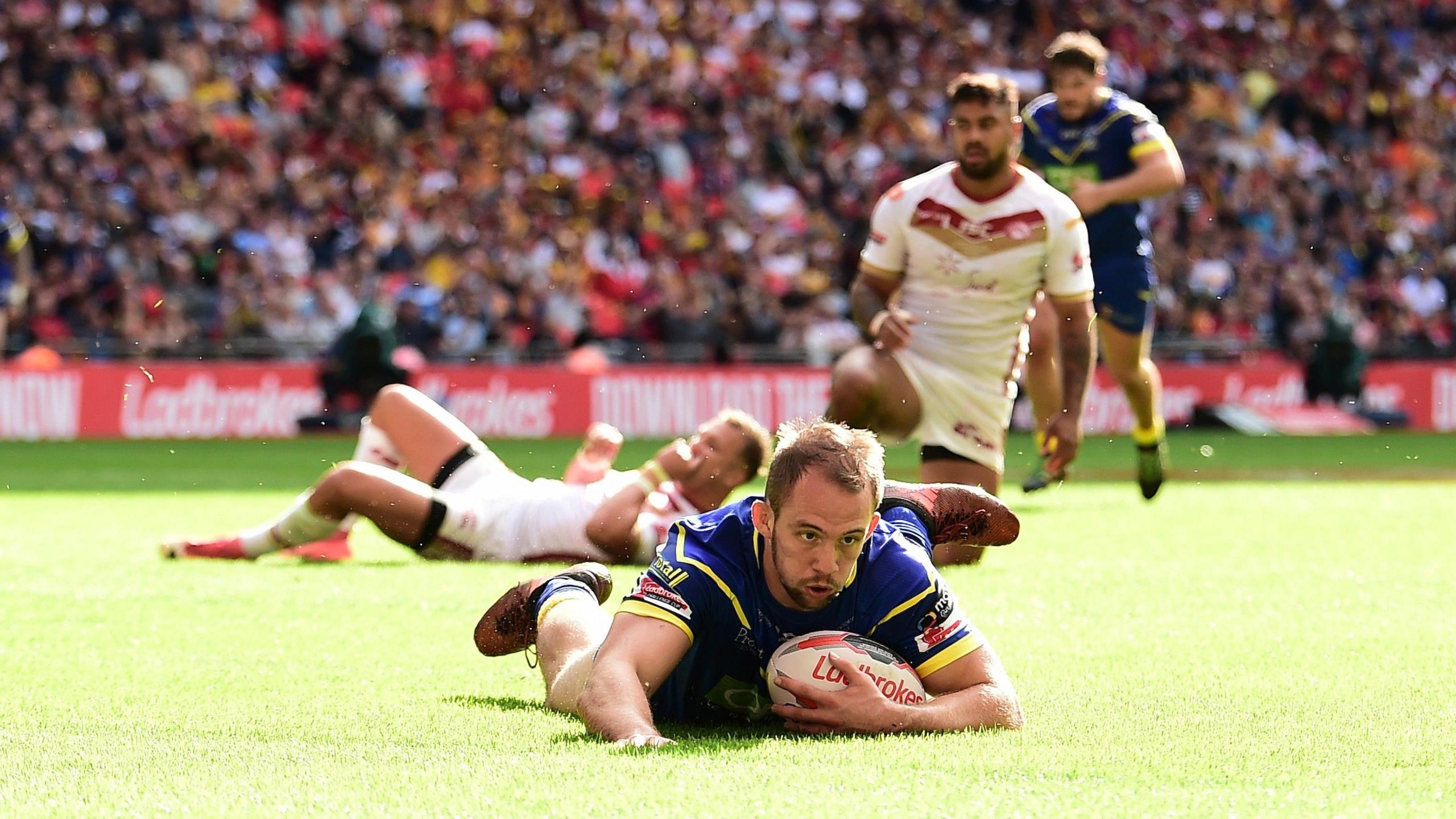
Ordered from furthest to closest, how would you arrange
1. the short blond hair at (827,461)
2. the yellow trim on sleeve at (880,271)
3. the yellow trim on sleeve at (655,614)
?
the yellow trim on sleeve at (880,271), the yellow trim on sleeve at (655,614), the short blond hair at (827,461)

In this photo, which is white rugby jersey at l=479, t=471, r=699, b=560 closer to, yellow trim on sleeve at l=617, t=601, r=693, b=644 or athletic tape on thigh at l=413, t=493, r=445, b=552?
athletic tape on thigh at l=413, t=493, r=445, b=552

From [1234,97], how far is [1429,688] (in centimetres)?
2180

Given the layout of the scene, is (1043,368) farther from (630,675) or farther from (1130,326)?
(630,675)

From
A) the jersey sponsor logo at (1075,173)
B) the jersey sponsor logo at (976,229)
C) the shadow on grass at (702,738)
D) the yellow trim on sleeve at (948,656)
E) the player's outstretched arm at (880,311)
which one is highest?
the jersey sponsor logo at (1075,173)

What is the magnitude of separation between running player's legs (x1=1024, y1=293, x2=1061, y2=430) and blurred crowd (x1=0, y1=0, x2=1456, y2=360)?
388 inches

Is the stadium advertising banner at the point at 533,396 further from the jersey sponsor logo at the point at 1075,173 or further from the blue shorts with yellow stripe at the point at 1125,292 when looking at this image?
the jersey sponsor logo at the point at 1075,173

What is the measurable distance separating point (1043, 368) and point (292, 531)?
14.8ft

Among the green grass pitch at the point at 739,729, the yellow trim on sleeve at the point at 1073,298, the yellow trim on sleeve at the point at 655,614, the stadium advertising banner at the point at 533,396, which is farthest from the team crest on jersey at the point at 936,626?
the stadium advertising banner at the point at 533,396

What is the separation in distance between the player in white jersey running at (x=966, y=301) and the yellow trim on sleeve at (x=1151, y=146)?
1952 mm

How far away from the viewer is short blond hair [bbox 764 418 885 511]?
4473mm

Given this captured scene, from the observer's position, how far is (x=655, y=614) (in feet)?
15.5

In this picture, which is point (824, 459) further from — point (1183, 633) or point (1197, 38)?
point (1197, 38)

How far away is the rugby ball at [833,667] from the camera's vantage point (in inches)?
187

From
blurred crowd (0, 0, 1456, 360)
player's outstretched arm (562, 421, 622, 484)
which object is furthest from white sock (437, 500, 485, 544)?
blurred crowd (0, 0, 1456, 360)
